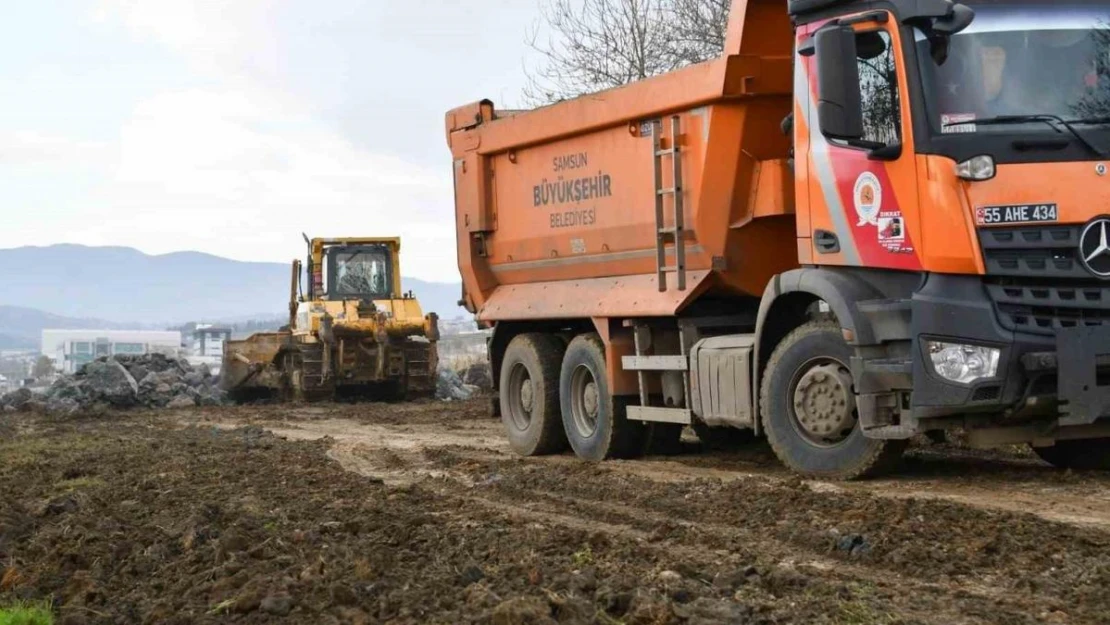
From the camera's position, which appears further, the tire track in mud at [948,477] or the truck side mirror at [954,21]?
the truck side mirror at [954,21]

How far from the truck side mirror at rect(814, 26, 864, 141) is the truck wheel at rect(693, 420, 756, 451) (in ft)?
14.5

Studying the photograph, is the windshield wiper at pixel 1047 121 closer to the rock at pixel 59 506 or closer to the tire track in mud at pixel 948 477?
the tire track in mud at pixel 948 477

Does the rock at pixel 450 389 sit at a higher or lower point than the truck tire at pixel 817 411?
lower

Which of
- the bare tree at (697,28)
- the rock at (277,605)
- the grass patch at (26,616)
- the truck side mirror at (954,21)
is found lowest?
the grass patch at (26,616)

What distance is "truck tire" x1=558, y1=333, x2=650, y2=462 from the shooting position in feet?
41.3

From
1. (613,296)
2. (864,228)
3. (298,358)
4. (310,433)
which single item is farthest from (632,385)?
(298,358)

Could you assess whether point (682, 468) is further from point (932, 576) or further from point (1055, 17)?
point (932, 576)

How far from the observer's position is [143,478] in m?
11.9

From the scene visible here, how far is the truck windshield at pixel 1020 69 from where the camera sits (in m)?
8.75

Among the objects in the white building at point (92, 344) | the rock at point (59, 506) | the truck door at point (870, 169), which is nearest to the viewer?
the truck door at point (870, 169)

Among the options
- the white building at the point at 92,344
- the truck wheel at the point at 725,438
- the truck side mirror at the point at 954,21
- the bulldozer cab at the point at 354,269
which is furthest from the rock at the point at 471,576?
the white building at the point at 92,344

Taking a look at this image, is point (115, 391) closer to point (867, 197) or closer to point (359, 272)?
point (359, 272)

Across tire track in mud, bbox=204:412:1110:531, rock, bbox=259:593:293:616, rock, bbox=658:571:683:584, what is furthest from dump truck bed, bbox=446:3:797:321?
rock, bbox=259:593:293:616

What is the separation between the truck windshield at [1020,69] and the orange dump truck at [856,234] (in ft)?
0.04
